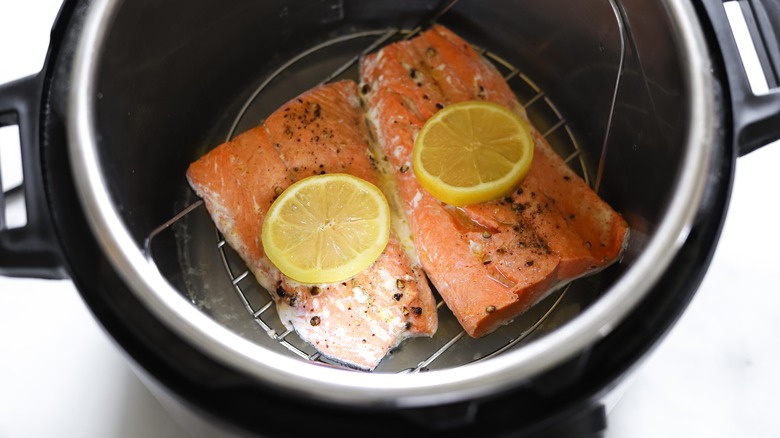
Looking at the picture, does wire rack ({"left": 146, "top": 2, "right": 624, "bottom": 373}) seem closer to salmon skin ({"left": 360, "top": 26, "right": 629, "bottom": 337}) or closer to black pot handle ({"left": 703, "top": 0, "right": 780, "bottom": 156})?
salmon skin ({"left": 360, "top": 26, "right": 629, "bottom": 337})

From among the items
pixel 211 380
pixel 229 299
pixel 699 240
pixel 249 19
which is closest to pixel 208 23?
pixel 249 19

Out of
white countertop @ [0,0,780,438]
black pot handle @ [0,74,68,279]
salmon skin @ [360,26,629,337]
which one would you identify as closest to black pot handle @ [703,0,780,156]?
salmon skin @ [360,26,629,337]

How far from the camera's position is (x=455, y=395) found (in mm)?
999

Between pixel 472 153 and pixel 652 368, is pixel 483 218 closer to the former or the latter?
pixel 472 153

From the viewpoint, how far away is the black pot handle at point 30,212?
1153mm

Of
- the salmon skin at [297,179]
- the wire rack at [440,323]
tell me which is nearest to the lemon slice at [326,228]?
the salmon skin at [297,179]

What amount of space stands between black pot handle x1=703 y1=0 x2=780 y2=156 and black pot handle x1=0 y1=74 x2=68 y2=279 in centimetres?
113

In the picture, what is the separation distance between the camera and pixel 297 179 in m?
1.66

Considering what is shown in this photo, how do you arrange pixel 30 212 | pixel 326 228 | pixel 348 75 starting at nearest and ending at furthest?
1. pixel 30 212
2. pixel 326 228
3. pixel 348 75

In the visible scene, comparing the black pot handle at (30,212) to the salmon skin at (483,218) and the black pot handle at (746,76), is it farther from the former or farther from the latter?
the black pot handle at (746,76)

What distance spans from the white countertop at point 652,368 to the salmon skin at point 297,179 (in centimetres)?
37

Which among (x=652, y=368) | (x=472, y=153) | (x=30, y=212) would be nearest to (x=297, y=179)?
(x=472, y=153)

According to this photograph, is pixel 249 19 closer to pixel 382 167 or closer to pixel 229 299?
pixel 382 167

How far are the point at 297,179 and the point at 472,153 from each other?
400mm
